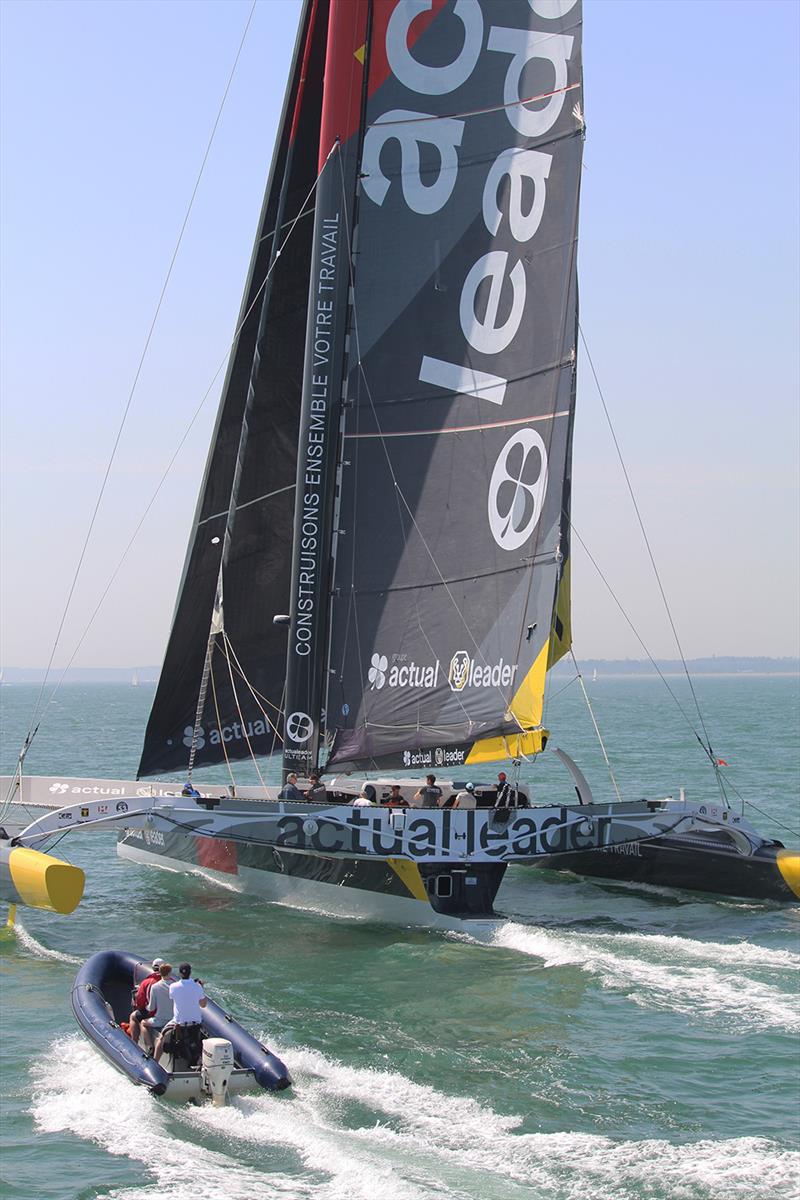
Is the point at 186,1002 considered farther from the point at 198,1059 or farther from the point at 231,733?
the point at 231,733

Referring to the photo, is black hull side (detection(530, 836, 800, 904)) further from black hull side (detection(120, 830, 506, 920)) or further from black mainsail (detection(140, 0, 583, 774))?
black mainsail (detection(140, 0, 583, 774))

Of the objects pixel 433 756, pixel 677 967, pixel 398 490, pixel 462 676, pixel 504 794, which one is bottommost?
pixel 677 967

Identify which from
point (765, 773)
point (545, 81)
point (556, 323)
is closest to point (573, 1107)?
point (556, 323)

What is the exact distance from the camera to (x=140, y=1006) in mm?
13250

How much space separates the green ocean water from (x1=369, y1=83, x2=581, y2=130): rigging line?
10885mm

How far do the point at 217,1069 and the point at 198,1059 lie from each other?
2.29 ft

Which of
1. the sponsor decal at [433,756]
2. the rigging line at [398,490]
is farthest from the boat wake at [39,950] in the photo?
the rigging line at [398,490]

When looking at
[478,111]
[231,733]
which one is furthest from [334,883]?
[478,111]

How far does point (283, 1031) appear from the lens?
14.0 m

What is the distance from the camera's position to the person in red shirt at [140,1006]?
43.2ft

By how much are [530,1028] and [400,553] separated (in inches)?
287

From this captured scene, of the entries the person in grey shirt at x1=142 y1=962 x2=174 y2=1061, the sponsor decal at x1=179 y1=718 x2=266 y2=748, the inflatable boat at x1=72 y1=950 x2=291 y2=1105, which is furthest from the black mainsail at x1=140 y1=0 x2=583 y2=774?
the inflatable boat at x1=72 y1=950 x2=291 y2=1105

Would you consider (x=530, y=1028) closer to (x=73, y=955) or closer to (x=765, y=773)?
(x=73, y=955)

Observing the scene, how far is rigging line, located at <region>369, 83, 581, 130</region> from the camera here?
19375mm
